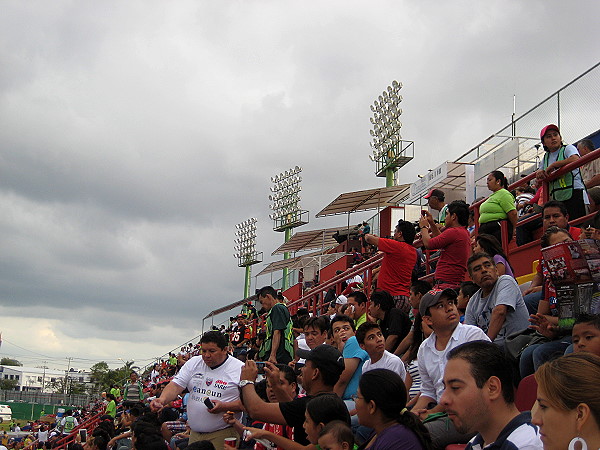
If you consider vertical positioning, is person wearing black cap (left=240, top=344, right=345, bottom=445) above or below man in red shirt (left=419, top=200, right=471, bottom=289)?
below

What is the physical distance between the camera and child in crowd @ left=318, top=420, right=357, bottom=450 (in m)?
4.06

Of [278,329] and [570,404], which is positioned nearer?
[570,404]

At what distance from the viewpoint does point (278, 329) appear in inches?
343

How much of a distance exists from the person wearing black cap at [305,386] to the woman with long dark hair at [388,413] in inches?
33.4

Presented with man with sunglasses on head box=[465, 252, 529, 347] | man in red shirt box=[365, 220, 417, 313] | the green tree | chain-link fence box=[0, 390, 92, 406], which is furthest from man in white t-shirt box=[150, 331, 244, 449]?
the green tree

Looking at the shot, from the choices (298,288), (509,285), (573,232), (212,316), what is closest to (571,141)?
(573,232)

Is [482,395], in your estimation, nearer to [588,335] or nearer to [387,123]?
[588,335]

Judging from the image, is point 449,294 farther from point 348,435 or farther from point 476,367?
point 476,367

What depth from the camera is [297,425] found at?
4.73 metres

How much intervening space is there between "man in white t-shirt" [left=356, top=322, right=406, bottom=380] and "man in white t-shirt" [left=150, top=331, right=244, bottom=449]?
1.36 meters

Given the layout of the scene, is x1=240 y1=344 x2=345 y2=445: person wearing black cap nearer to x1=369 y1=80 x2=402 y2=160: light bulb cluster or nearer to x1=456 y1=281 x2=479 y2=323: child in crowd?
x1=456 y1=281 x2=479 y2=323: child in crowd

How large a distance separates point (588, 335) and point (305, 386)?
202 cm

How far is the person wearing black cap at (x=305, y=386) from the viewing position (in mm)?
4688

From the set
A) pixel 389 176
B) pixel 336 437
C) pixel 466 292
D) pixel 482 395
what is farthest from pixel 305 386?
pixel 389 176
